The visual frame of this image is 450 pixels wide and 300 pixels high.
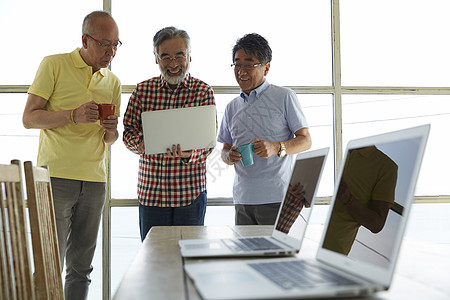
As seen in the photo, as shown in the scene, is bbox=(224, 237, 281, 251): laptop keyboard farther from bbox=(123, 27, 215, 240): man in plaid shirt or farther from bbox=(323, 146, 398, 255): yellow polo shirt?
bbox=(123, 27, 215, 240): man in plaid shirt

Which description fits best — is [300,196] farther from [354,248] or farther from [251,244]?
[354,248]

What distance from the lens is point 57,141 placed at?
93.1 inches

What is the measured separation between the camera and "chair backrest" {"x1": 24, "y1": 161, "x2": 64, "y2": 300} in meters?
1.32

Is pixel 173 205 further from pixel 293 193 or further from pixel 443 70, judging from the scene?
pixel 443 70

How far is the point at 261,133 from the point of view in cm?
244

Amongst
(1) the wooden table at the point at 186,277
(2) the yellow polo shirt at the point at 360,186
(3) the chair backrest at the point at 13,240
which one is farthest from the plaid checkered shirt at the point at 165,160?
(2) the yellow polo shirt at the point at 360,186

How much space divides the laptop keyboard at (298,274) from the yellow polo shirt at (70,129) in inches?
64.0

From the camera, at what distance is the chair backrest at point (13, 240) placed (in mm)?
1122

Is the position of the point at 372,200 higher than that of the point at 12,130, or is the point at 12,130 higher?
the point at 372,200

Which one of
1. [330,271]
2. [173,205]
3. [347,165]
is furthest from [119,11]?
[330,271]

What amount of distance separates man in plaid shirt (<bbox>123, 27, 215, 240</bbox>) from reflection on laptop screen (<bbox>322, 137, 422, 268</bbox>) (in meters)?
1.34

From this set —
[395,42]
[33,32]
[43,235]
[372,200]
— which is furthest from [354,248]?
[33,32]

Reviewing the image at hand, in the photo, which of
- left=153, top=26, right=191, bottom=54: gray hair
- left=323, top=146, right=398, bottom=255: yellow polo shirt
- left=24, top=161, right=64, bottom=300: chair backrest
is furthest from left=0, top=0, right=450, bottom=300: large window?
left=323, top=146, right=398, bottom=255: yellow polo shirt

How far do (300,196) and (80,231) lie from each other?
5.02 feet
